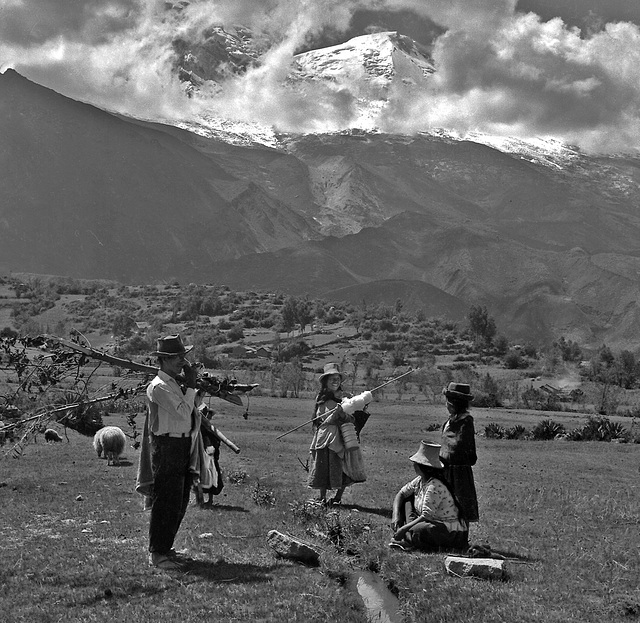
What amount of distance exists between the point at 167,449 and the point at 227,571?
150cm

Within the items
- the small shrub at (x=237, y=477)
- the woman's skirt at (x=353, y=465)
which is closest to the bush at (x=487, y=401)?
the small shrub at (x=237, y=477)

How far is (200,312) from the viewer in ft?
421

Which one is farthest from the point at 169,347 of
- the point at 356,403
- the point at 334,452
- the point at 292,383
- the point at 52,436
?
the point at 292,383

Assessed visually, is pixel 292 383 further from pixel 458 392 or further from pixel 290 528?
pixel 458 392

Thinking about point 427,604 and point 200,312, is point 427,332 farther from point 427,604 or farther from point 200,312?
point 427,604

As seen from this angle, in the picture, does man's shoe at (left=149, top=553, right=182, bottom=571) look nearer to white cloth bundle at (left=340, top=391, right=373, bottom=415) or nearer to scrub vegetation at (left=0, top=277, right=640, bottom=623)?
scrub vegetation at (left=0, top=277, right=640, bottom=623)

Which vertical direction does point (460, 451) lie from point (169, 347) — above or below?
below

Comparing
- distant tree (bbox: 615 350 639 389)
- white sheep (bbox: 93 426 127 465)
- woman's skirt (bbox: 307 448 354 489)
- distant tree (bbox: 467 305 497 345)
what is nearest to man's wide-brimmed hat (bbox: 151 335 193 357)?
woman's skirt (bbox: 307 448 354 489)

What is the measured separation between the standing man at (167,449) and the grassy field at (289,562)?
0.36m

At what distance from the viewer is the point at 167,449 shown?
10047 millimetres

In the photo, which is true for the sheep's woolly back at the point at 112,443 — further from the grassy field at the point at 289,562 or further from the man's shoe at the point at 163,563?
the man's shoe at the point at 163,563

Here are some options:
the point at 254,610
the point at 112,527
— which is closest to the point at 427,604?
the point at 254,610

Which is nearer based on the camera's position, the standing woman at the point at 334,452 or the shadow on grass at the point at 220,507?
the shadow on grass at the point at 220,507

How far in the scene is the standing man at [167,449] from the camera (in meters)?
9.99
